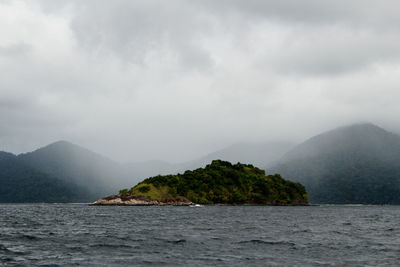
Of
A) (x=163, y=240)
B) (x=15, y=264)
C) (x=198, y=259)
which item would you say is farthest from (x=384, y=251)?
(x=15, y=264)

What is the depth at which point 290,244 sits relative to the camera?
50469 millimetres

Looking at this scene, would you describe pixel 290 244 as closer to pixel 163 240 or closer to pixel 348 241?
pixel 348 241

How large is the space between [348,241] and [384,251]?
385 inches

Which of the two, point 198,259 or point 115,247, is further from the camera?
point 115,247

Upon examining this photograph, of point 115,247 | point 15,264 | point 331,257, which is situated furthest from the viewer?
point 115,247

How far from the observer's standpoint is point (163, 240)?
53656mm

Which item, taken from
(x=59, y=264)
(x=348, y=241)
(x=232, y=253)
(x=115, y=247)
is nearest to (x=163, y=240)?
(x=115, y=247)

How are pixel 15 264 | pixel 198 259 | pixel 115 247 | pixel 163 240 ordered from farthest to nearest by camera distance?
pixel 163 240
pixel 115 247
pixel 198 259
pixel 15 264

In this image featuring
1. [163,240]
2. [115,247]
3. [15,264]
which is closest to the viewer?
[15,264]

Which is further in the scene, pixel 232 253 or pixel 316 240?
pixel 316 240

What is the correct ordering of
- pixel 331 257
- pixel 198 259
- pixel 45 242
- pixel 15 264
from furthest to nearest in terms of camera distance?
pixel 45 242 → pixel 331 257 → pixel 198 259 → pixel 15 264

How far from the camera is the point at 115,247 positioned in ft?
150

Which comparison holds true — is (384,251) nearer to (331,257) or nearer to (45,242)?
(331,257)

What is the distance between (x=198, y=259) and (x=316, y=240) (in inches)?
992
